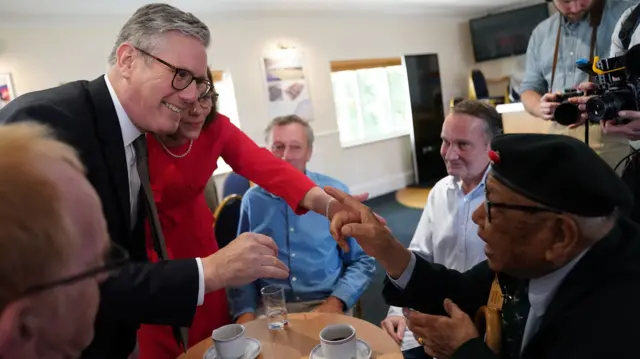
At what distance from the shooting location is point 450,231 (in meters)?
2.02

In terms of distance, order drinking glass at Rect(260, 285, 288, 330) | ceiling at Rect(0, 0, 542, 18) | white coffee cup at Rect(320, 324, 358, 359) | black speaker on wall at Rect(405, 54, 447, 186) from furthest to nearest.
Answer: black speaker on wall at Rect(405, 54, 447, 186) < ceiling at Rect(0, 0, 542, 18) < drinking glass at Rect(260, 285, 288, 330) < white coffee cup at Rect(320, 324, 358, 359)

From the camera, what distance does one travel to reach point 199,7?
5.38 m

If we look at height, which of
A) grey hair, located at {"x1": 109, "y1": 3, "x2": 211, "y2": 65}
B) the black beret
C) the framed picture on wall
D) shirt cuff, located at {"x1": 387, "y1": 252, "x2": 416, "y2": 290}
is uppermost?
the framed picture on wall

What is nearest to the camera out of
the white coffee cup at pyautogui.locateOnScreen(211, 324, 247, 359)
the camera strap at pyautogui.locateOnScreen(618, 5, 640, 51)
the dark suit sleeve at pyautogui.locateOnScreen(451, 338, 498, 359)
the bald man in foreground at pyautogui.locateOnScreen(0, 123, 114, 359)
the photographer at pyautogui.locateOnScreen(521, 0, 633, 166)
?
the bald man in foreground at pyautogui.locateOnScreen(0, 123, 114, 359)

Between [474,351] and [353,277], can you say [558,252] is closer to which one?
[474,351]

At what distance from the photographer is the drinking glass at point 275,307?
1589 millimetres

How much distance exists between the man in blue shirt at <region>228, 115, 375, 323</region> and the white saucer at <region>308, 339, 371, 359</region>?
2.16 feet

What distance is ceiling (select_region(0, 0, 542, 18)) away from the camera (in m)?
4.49

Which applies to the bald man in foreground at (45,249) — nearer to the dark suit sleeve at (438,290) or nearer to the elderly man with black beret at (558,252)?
the elderly man with black beret at (558,252)

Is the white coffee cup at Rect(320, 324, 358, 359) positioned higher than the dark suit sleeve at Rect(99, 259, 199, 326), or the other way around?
the dark suit sleeve at Rect(99, 259, 199, 326)

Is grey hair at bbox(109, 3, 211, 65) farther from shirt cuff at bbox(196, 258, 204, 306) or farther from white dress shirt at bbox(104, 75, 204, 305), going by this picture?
shirt cuff at bbox(196, 258, 204, 306)

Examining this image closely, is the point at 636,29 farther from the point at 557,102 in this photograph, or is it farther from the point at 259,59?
the point at 259,59

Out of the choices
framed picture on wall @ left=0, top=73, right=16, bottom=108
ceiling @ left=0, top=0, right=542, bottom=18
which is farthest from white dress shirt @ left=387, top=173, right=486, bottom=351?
framed picture on wall @ left=0, top=73, right=16, bottom=108

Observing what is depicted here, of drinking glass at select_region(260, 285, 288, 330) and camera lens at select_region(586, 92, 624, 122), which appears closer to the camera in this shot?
drinking glass at select_region(260, 285, 288, 330)
